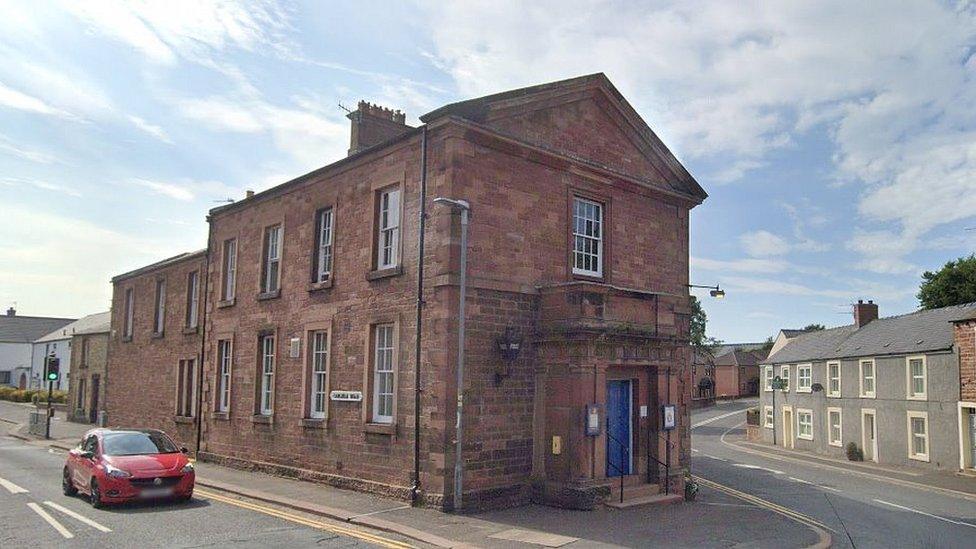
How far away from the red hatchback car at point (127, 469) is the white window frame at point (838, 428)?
107 feet

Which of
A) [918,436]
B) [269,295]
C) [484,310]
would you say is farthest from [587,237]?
[918,436]

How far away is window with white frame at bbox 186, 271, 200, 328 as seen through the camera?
2622cm

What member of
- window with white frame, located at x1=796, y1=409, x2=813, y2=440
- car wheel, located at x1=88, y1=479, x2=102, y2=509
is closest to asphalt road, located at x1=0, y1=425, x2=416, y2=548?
car wheel, located at x1=88, y1=479, x2=102, y2=509

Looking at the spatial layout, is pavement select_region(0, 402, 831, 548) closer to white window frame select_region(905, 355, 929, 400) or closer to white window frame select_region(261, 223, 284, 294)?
white window frame select_region(261, 223, 284, 294)

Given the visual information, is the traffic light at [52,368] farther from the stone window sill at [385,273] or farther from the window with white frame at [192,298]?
the stone window sill at [385,273]

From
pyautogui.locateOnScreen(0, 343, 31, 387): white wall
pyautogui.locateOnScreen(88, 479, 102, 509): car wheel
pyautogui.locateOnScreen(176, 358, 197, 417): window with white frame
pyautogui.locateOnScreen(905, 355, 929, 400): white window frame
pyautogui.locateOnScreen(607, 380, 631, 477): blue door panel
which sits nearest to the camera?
pyautogui.locateOnScreen(88, 479, 102, 509): car wheel

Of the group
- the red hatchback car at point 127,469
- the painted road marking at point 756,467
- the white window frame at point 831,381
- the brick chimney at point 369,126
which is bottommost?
the painted road marking at point 756,467

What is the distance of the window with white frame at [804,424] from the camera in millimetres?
40844

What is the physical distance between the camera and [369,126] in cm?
2102

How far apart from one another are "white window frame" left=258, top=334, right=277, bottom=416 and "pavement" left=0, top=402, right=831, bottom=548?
301 centimetres

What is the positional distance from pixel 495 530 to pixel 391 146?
8.51 m

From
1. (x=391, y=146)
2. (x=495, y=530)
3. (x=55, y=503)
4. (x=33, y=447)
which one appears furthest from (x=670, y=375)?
(x=33, y=447)

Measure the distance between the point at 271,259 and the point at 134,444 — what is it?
24.2 feet

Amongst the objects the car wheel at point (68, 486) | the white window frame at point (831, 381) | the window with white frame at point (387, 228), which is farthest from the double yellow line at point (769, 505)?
the white window frame at point (831, 381)
